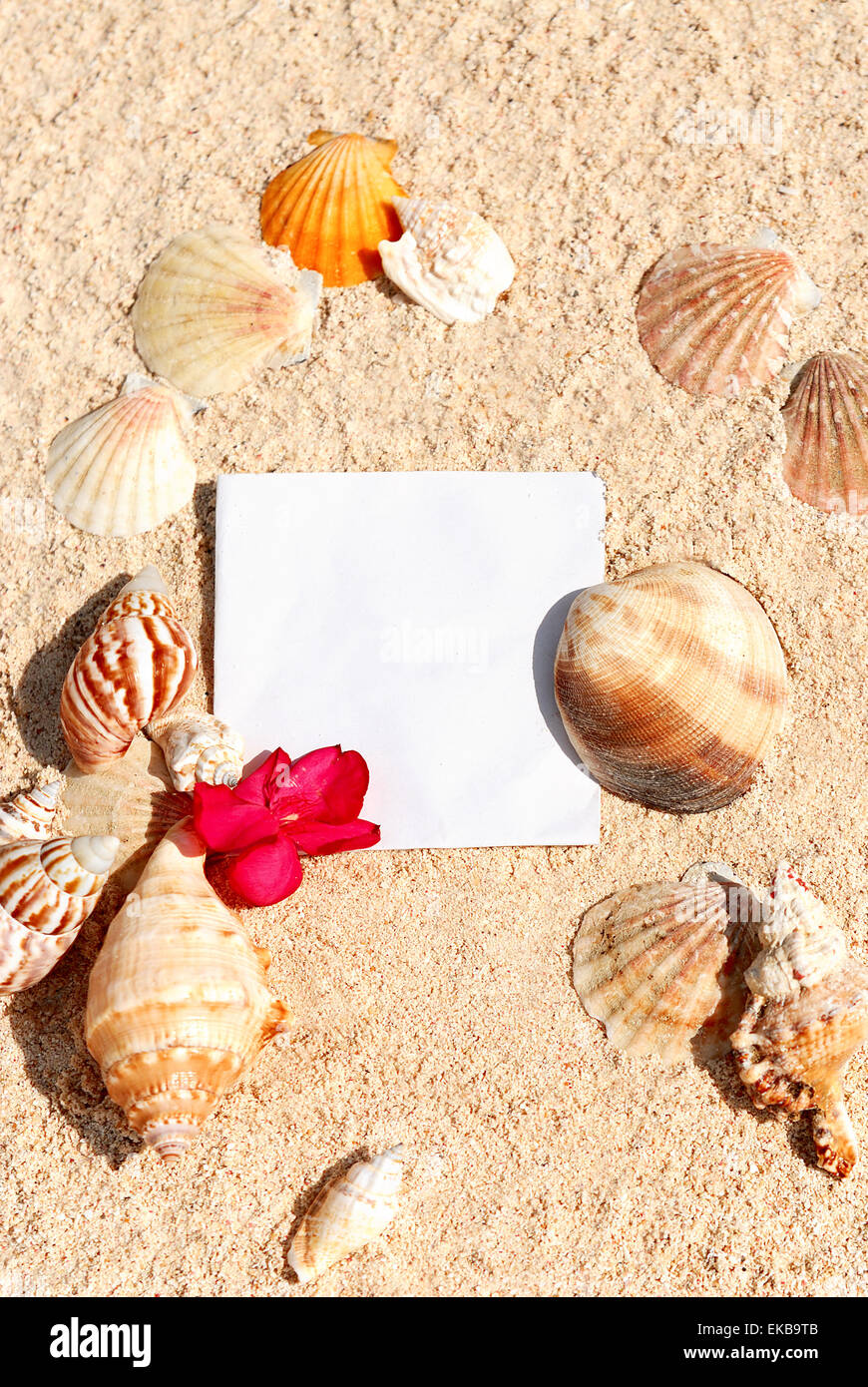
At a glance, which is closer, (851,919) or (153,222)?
(851,919)

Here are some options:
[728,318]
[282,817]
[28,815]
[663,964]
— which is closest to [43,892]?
[28,815]

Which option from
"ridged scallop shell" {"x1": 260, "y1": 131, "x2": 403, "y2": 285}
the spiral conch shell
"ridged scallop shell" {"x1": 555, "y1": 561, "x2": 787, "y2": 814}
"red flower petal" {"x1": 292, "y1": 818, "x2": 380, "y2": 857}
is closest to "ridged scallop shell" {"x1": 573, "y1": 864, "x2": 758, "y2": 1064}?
the spiral conch shell

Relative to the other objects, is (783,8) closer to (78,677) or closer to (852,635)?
(852,635)

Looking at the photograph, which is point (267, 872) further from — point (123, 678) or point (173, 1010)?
point (123, 678)

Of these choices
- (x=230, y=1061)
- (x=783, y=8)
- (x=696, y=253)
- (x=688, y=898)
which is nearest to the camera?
(x=230, y=1061)
